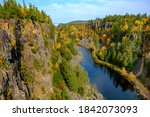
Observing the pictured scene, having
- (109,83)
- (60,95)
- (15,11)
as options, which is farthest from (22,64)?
(109,83)

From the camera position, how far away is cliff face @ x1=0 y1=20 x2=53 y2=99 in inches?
1587

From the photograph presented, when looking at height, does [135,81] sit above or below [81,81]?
below

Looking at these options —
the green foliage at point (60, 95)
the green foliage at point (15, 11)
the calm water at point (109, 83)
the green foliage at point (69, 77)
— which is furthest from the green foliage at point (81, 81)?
the green foliage at point (15, 11)

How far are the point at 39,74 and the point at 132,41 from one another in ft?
219

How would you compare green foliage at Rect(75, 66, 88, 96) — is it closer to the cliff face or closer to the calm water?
the calm water

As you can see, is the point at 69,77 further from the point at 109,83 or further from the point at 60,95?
the point at 109,83

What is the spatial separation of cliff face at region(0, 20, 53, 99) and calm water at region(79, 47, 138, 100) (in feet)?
74.8

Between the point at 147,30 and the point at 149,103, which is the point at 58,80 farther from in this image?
the point at 147,30

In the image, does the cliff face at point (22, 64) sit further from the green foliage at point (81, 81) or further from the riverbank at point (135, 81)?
the riverbank at point (135, 81)

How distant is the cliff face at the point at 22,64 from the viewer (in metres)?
40.3

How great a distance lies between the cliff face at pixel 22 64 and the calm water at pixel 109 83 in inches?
898

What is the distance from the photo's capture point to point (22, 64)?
40.7m

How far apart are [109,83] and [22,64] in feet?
130

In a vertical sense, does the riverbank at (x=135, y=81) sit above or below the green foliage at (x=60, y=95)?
below
